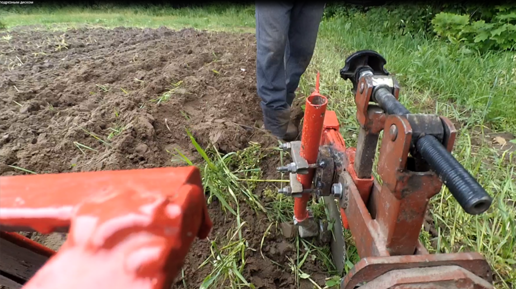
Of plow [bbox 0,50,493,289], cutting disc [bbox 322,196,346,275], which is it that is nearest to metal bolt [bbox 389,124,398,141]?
plow [bbox 0,50,493,289]

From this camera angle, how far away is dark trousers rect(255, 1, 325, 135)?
256 cm

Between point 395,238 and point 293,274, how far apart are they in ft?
2.61

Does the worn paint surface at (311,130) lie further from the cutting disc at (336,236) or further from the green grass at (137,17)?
the green grass at (137,17)

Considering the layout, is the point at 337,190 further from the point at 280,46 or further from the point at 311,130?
the point at 280,46

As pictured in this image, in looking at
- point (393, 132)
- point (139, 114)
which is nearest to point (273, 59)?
point (139, 114)

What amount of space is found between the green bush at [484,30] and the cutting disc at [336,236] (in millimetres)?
4271

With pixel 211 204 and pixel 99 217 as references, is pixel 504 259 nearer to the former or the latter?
pixel 211 204

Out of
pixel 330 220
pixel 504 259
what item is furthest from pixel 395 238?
pixel 504 259

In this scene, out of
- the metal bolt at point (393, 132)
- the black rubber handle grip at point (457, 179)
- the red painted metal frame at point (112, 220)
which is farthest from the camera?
the metal bolt at point (393, 132)

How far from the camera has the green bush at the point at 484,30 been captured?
4.75 metres

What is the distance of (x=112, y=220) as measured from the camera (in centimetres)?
53

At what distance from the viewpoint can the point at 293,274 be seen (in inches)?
65.6

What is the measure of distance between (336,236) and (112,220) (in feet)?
4.35

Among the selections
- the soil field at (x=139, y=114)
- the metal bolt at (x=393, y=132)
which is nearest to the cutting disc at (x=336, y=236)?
the soil field at (x=139, y=114)
